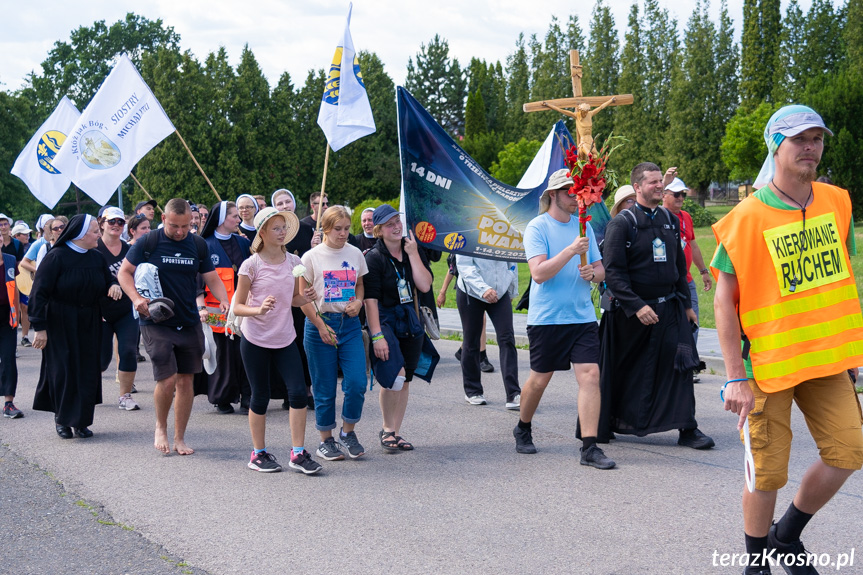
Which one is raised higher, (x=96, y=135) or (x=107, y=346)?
(x=96, y=135)

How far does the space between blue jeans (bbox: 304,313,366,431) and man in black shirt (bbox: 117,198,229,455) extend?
1118 millimetres

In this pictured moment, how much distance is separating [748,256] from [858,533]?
72.3 inches

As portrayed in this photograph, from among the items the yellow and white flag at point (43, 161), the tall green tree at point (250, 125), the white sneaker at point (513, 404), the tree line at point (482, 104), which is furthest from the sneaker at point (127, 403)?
the tall green tree at point (250, 125)

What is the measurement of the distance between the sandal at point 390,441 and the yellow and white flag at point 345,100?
4.21 metres

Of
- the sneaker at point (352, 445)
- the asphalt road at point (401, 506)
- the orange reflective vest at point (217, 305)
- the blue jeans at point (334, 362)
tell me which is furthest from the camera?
the orange reflective vest at point (217, 305)

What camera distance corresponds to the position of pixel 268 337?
6219 millimetres

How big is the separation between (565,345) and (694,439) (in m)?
1.22

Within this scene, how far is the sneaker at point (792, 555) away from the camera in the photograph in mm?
3852

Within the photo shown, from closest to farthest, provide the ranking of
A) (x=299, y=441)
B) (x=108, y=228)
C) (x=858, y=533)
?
(x=858, y=533), (x=299, y=441), (x=108, y=228)

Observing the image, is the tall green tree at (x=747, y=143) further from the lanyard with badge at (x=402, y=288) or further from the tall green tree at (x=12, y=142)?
the lanyard with badge at (x=402, y=288)

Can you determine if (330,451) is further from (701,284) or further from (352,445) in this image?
(701,284)

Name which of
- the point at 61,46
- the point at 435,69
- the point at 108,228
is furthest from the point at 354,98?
the point at 435,69

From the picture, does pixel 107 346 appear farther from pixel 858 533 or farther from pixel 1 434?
pixel 858 533

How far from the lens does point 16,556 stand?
461cm
